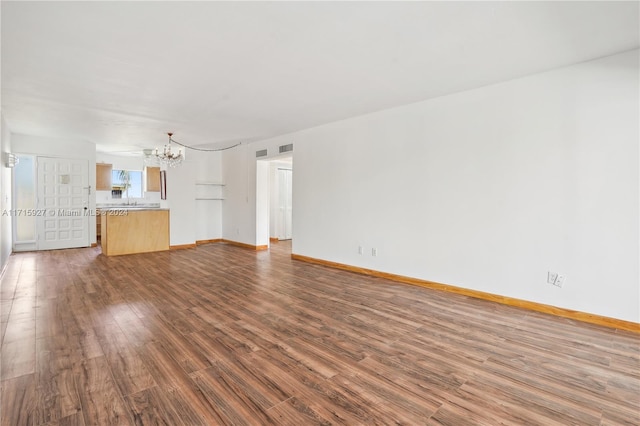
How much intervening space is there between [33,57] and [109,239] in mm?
4472

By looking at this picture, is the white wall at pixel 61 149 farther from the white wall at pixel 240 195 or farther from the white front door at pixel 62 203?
the white wall at pixel 240 195

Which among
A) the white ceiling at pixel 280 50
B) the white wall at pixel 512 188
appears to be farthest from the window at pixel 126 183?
the white wall at pixel 512 188

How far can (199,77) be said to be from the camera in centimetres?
344

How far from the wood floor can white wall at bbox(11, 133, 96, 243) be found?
406cm

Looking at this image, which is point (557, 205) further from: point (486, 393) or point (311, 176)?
point (311, 176)

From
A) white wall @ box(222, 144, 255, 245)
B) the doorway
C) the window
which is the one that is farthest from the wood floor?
the window

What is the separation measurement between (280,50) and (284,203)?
6.53 m

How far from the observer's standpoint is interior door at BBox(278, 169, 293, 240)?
359 inches

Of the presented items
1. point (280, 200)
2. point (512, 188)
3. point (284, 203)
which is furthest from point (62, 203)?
point (512, 188)

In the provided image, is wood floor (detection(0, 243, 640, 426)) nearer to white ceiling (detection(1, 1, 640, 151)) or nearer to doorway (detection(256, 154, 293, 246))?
white ceiling (detection(1, 1, 640, 151))

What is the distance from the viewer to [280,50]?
2836 mm

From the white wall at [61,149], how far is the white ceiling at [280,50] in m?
2.90

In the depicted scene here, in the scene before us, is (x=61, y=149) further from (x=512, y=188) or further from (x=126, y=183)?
(x=512, y=188)

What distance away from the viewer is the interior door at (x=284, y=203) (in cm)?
912
